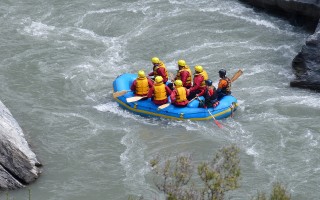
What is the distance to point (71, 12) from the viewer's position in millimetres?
20969

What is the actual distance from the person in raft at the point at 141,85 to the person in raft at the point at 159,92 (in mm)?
232

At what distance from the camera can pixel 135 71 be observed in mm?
17016

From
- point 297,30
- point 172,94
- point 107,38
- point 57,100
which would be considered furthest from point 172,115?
point 297,30

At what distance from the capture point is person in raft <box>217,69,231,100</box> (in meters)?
14.5

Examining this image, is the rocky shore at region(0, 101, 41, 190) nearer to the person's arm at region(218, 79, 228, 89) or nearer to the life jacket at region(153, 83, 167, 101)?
the life jacket at region(153, 83, 167, 101)

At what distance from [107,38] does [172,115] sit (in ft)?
19.0

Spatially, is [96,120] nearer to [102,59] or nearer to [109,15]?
[102,59]

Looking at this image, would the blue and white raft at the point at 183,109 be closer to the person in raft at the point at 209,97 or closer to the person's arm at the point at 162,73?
the person in raft at the point at 209,97

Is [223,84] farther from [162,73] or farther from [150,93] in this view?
[150,93]

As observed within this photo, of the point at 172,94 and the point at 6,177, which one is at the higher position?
the point at 172,94

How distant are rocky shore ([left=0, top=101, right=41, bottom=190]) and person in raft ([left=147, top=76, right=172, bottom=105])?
3435mm

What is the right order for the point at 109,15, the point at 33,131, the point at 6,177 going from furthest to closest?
1. the point at 109,15
2. the point at 33,131
3. the point at 6,177

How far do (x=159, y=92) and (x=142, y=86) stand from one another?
0.53m

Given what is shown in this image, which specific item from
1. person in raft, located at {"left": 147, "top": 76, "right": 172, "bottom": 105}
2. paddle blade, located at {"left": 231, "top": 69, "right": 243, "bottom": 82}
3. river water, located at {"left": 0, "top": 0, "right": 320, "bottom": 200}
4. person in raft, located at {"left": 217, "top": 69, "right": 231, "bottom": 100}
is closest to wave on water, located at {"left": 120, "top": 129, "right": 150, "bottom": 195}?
river water, located at {"left": 0, "top": 0, "right": 320, "bottom": 200}
